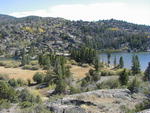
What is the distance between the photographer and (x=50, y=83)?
59625 mm

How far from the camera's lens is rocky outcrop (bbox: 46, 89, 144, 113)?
22.9 meters

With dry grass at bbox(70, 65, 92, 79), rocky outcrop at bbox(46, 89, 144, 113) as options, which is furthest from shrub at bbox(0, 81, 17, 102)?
dry grass at bbox(70, 65, 92, 79)

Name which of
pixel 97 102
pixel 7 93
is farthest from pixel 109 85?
pixel 97 102

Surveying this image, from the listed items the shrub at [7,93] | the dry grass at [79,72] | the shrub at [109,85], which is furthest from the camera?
the dry grass at [79,72]

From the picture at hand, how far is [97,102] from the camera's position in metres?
24.9

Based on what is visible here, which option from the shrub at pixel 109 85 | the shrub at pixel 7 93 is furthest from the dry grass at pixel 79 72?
the shrub at pixel 7 93

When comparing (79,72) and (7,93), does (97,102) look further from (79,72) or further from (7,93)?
(79,72)

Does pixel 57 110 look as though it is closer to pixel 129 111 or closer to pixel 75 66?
pixel 129 111

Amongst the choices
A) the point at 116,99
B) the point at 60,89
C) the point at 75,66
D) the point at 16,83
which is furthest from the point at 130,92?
the point at 75,66

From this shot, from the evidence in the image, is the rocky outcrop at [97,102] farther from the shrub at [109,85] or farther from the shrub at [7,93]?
the shrub at [7,93]

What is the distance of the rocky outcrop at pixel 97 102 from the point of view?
22.9 meters

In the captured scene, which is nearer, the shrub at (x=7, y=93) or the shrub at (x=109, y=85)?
the shrub at (x=7, y=93)

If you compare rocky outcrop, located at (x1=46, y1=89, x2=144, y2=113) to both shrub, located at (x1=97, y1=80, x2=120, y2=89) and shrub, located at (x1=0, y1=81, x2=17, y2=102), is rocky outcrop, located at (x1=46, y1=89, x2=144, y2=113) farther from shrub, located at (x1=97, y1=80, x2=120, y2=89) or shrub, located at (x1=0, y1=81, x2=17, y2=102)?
shrub, located at (x1=0, y1=81, x2=17, y2=102)

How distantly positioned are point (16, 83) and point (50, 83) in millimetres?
7559
